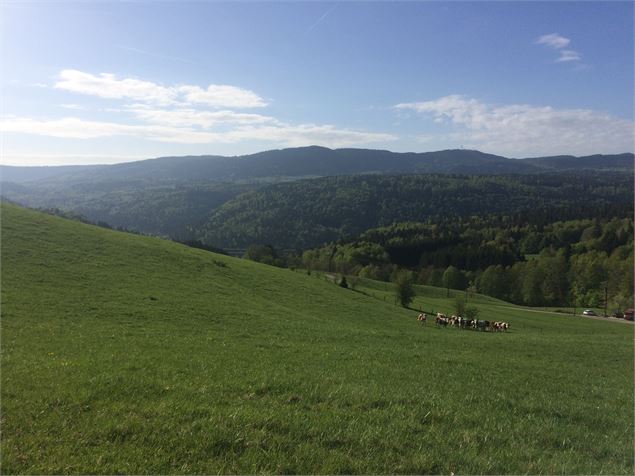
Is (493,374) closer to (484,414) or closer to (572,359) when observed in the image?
(484,414)

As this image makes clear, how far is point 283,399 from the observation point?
35.2 feet

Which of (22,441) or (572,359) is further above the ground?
(22,441)

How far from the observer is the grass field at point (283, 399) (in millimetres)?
7738

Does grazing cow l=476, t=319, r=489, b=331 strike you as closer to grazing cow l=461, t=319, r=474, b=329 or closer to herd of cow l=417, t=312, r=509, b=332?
herd of cow l=417, t=312, r=509, b=332

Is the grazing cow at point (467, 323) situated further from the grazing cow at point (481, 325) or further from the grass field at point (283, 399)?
the grass field at point (283, 399)

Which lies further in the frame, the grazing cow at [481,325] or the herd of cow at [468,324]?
the herd of cow at [468,324]

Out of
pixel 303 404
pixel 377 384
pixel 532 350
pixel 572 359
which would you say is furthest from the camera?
pixel 532 350

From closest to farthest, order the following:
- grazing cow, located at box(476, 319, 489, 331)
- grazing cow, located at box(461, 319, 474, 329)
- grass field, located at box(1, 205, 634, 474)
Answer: grass field, located at box(1, 205, 634, 474)
grazing cow, located at box(476, 319, 489, 331)
grazing cow, located at box(461, 319, 474, 329)

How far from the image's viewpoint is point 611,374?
19.7 meters

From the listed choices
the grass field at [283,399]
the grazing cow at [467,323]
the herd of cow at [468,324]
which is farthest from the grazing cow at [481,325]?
the grass field at [283,399]

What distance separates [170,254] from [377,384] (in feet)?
146

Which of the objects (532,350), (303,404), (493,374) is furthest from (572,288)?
(303,404)

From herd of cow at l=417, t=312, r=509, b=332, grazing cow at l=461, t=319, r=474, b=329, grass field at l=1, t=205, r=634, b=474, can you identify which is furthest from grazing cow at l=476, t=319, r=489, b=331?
grass field at l=1, t=205, r=634, b=474

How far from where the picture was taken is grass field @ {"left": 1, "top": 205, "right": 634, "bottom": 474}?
7.74 metres
